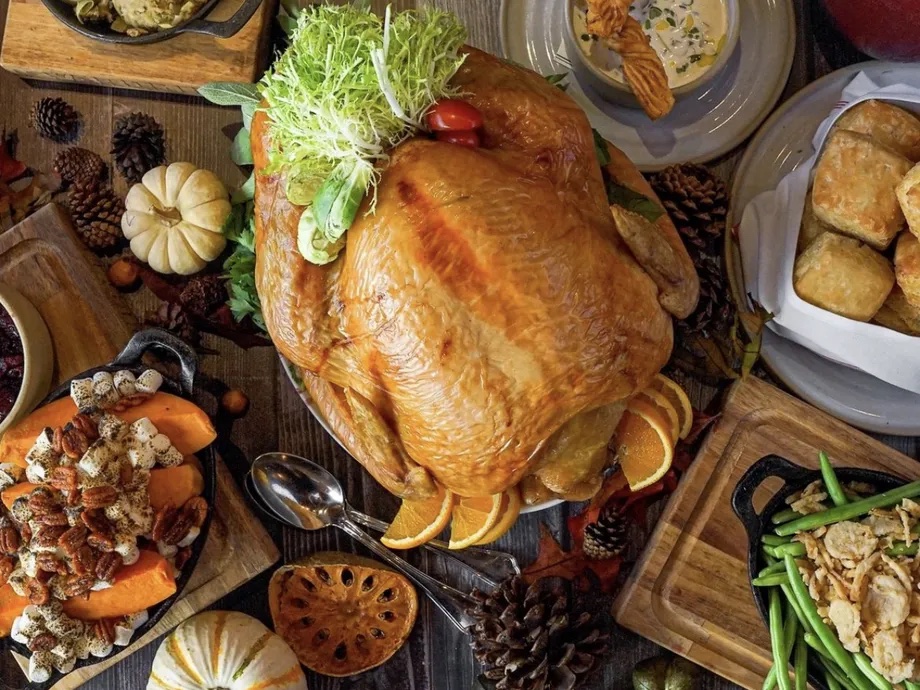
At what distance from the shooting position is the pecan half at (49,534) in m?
1.42

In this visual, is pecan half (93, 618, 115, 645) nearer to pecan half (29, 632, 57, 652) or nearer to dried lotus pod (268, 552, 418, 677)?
pecan half (29, 632, 57, 652)

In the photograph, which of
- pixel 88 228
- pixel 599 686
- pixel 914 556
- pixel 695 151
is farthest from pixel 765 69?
pixel 88 228

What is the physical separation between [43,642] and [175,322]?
0.67m

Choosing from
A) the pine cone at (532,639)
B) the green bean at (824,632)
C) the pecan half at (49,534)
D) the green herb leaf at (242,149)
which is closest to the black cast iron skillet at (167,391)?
the pecan half at (49,534)

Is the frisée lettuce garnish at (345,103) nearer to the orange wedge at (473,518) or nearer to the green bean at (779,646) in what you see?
the orange wedge at (473,518)

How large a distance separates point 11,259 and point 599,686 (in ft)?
5.23

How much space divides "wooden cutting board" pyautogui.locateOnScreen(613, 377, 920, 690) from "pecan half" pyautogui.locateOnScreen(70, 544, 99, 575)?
1.03m

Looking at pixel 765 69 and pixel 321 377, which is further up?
pixel 765 69

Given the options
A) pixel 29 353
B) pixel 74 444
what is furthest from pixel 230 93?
pixel 74 444

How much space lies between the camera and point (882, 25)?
157 centimetres

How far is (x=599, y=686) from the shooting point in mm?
1772

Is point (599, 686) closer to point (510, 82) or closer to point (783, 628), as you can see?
point (783, 628)

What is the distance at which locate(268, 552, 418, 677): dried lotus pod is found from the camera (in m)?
1.74

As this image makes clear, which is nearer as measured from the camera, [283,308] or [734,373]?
→ [283,308]
